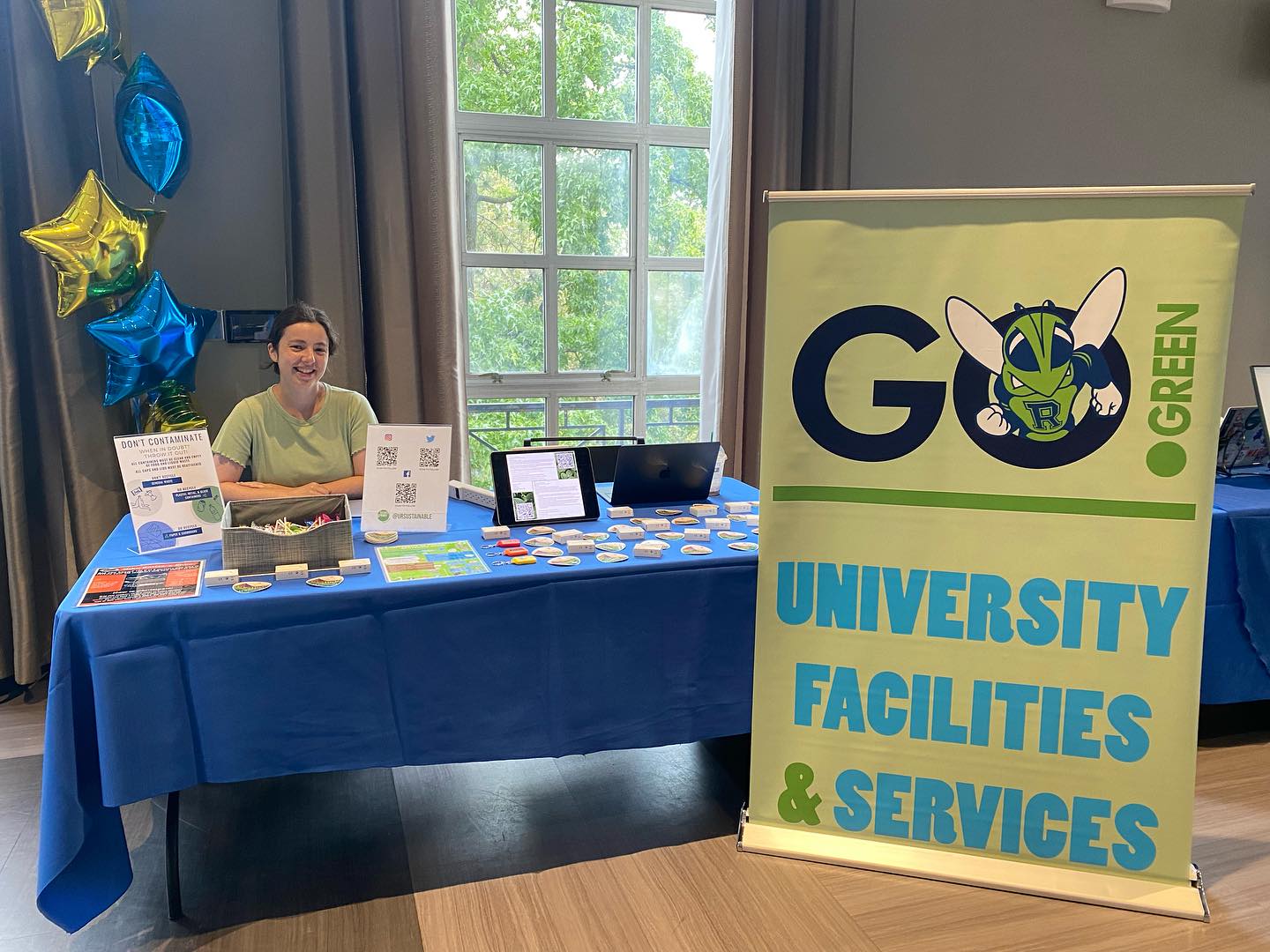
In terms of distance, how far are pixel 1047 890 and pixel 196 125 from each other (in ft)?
10.7

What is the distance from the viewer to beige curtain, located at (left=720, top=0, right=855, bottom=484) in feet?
11.3

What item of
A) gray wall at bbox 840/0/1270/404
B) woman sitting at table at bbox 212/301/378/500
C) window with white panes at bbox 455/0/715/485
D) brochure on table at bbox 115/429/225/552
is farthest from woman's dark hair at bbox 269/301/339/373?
gray wall at bbox 840/0/1270/404

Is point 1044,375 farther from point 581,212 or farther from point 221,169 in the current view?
point 221,169

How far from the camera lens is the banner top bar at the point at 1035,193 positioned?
1663 millimetres

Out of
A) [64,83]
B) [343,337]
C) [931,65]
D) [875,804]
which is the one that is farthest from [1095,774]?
[64,83]

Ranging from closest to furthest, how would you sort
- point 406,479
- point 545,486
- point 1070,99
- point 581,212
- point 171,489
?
point 171,489, point 406,479, point 545,486, point 581,212, point 1070,99

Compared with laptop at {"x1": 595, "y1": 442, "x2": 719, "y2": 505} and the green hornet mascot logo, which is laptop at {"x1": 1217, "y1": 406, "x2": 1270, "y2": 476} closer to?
the green hornet mascot logo

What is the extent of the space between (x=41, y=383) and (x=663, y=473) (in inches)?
79.8

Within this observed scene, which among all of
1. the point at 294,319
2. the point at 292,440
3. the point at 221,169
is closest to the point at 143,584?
the point at 292,440

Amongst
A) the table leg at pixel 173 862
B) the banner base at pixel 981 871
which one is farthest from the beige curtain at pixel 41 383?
the banner base at pixel 981 871

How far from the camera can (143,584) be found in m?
1.74

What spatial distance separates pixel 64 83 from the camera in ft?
9.16

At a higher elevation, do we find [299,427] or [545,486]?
[299,427]

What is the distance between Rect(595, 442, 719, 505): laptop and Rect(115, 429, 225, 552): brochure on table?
38.0 inches
